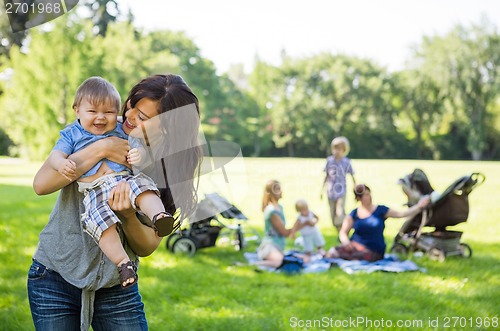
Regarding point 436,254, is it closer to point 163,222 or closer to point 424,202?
point 424,202

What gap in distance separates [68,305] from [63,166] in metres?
0.48

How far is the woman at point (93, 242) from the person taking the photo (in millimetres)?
1808

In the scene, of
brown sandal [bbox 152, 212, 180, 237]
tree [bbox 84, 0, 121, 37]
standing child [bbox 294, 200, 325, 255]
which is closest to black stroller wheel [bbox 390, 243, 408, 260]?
standing child [bbox 294, 200, 325, 255]

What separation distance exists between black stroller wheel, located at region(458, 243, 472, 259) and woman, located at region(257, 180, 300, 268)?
2133 mm

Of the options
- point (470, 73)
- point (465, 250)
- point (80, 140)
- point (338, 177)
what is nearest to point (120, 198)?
point (80, 140)

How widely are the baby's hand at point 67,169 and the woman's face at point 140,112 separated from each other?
24cm

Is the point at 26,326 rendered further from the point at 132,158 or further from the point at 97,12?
the point at 97,12

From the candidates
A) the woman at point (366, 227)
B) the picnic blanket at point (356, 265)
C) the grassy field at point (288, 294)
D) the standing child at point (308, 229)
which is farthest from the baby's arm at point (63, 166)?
the standing child at point (308, 229)

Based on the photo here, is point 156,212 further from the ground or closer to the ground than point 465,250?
further from the ground

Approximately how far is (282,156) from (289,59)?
10.8 m

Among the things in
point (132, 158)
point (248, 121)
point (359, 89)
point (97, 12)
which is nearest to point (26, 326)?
point (132, 158)

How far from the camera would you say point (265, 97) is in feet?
179

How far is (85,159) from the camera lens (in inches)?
71.6

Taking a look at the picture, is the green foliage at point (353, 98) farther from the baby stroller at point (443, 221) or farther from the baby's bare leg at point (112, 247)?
the baby's bare leg at point (112, 247)
